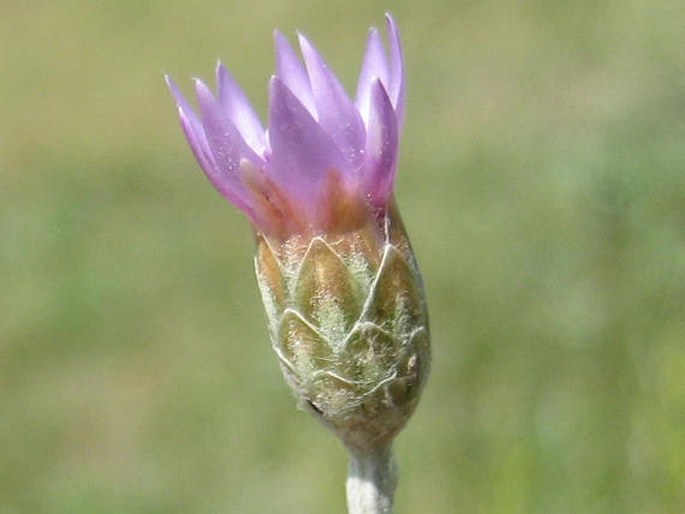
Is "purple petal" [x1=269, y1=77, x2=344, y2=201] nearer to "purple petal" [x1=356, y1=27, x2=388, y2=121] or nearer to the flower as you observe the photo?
the flower

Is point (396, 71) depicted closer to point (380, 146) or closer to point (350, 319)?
point (380, 146)

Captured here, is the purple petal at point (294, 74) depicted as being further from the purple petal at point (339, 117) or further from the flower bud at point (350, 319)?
the flower bud at point (350, 319)

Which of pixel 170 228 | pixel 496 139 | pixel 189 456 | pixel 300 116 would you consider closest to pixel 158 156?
pixel 170 228

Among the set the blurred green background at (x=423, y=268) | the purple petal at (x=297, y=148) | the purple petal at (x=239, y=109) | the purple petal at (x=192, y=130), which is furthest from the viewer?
the blurred green background at (x=423, y=268)

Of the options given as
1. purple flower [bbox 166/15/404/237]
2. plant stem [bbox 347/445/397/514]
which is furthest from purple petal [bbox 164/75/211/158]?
plant stem [bbox 347/445/397/514]

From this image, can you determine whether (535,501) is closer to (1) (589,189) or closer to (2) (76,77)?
(1) (589,189)

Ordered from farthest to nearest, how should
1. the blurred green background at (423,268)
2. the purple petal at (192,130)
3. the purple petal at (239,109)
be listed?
the blurred green background at (423,268)
the purple petal at (239,109)
the purple petal at (192,130)

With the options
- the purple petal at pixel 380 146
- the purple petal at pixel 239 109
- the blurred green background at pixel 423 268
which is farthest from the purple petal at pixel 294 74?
the blurred green background at pixel 423 268
